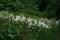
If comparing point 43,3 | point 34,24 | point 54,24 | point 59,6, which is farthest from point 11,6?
point 43,3

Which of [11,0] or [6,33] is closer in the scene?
[6,33]

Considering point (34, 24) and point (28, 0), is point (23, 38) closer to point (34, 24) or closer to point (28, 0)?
point (34, 24)

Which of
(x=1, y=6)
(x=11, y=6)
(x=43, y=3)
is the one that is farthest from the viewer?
(x=43, y=3)

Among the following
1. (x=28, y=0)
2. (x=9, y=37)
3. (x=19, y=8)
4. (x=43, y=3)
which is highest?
(x=9, y=37)

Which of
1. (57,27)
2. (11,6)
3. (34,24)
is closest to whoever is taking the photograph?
(57,27)

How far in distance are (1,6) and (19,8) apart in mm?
1870

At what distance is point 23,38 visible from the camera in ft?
25.6

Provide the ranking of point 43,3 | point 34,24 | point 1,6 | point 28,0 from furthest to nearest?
point 43,3, point 28,0, point 1,6, point 34,24

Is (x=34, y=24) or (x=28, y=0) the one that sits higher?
(x=34, y=24)

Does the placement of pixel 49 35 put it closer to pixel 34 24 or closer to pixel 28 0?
pixel 34 24

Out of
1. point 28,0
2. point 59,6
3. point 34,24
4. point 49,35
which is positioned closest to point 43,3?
point 59,6

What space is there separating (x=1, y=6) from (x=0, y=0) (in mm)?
923

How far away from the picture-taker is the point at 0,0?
1466 cm

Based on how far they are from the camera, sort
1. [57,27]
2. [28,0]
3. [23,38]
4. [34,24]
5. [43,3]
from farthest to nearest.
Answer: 1. [43,3]
2. [28,0]
3. [34,24]
4. [57,27]
5. [23,38]
